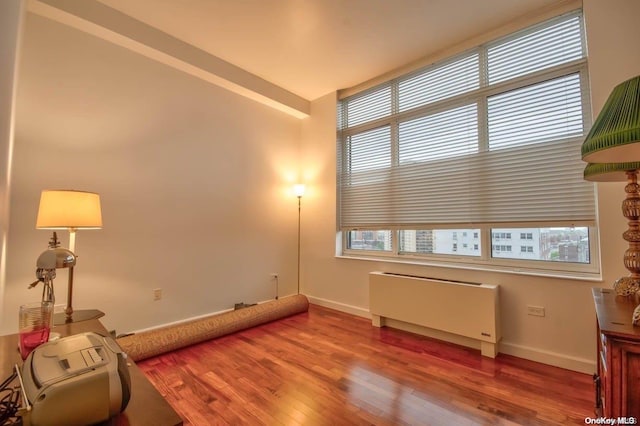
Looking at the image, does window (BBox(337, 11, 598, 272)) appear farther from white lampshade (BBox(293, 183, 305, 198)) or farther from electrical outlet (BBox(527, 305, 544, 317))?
white lampshade (BBox(293, 183, 305, 198))

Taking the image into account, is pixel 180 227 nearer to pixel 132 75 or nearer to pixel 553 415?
pixel 132 75

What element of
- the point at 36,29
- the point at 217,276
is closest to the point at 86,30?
the point at 36,29

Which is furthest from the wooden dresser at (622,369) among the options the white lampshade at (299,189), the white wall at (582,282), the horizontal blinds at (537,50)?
the white lampshade at (299,189)

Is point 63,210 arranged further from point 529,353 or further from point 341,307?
point 529,353

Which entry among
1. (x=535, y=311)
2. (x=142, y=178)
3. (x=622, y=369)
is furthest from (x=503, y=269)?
(x=142, y=178)

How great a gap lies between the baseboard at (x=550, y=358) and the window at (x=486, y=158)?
2.44ft

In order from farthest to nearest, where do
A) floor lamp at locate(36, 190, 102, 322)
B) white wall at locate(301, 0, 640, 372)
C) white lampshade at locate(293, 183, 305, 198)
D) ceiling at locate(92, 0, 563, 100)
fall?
white lampshade at locate(293, 183, 305, 198) → ceiling at locate(92, 0, 563, 100) → white wall at locate(301, 0, 640, 372) → floor lamp at locate(36, 190, 102, 322)

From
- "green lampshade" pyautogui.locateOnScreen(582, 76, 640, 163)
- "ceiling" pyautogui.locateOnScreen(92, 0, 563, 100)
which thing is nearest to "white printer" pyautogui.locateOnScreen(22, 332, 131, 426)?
"green lampshade" pyautogui.locateOnScreen(582, 76, 640, 163)

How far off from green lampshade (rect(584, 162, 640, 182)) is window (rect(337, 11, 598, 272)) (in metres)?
0.82

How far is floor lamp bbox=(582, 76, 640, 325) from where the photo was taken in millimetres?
1063

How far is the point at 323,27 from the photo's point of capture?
293 cm

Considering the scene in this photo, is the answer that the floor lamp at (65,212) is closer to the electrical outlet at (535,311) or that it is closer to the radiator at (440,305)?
the radiator at (440,305)

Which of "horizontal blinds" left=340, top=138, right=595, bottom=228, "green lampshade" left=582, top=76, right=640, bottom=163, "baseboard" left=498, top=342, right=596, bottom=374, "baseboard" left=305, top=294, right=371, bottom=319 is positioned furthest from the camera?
"baseboard" left=305, top=294, right=371, bottom=319

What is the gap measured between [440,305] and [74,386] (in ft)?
9.69
